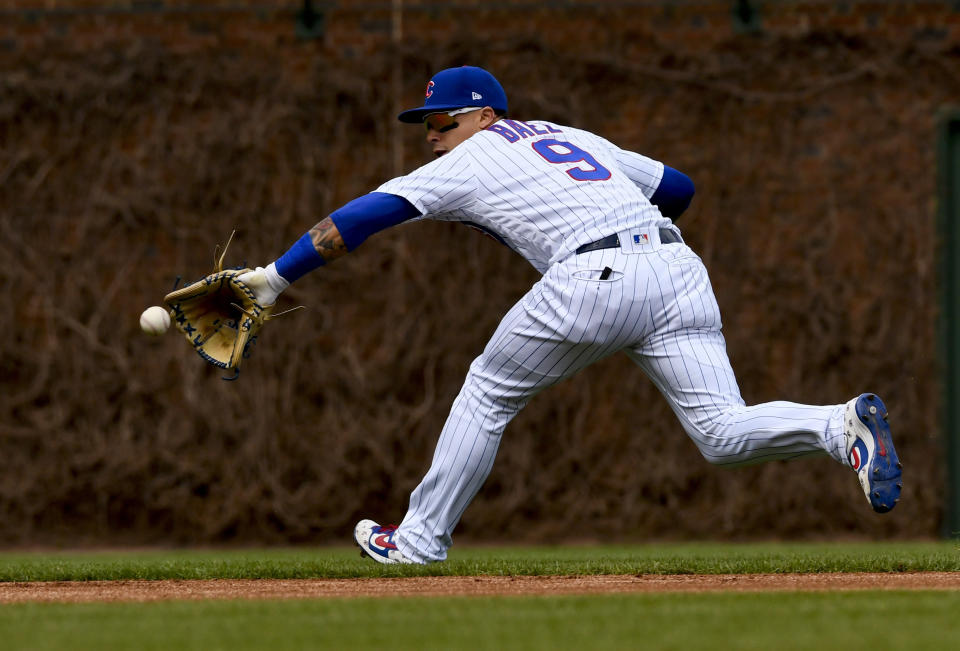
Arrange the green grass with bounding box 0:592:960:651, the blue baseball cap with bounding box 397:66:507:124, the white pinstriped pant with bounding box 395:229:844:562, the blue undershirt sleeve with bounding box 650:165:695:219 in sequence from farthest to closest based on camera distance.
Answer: the blue undershirt sleeve with bounding box 650:165:695:219, the blue baseball cap with bounding box 397:66:507:124, the white pinstriped pant with bounding box 395:229:844:562, the green grass with bounding box 0:592:960:651

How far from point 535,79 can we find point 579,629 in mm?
5700

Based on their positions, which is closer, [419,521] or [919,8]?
[419,521]

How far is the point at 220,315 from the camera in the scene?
498 centimetres

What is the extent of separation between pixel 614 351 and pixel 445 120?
1099 millimetres

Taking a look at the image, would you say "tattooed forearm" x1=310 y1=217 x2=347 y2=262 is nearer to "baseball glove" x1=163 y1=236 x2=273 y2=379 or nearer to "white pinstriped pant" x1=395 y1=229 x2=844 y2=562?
"baseball glove" x1=163 y1=236 x2=273 y2=379

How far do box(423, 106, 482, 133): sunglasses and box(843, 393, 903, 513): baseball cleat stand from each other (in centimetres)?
173

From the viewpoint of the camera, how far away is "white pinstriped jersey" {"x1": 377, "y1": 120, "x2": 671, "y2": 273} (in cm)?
477

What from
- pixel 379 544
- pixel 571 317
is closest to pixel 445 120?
pixel 571 317

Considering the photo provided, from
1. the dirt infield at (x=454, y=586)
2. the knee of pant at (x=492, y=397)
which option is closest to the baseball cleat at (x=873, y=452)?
the dirt infield at (x=454, y=586)

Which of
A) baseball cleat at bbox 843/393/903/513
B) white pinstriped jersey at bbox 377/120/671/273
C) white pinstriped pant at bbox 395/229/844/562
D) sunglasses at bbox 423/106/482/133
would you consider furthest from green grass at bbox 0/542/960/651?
sunglasses at bbox 423/106/482/133

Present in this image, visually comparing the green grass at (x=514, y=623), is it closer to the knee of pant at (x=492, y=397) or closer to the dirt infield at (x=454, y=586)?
the dirt infield at (x=454, y=586)


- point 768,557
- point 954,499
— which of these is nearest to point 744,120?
point 954,499

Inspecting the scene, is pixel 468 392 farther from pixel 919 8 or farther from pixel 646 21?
pixel 919 8

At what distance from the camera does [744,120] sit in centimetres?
859
